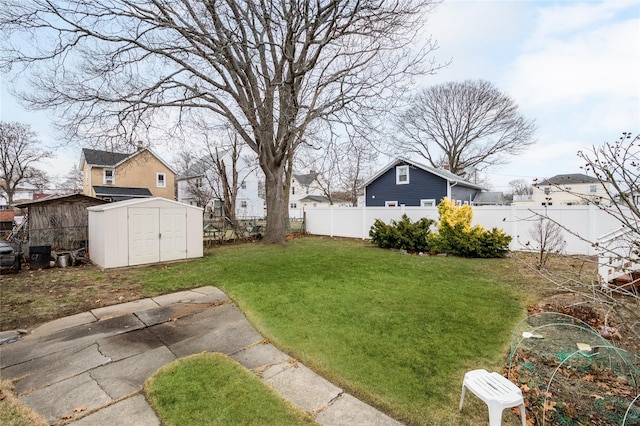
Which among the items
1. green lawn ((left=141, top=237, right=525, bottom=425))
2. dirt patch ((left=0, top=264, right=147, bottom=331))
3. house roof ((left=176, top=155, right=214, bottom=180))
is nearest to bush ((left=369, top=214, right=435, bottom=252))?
green lawn ((left=141, top=237, right=525, bottom=425))

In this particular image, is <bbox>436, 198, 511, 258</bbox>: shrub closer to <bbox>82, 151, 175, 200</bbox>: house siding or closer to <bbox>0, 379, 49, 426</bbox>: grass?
<bbox>0, 379, 49, 426</bbox>: grass

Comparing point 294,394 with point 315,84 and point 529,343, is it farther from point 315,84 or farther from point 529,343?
point 315,84

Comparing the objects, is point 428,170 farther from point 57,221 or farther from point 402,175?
point 57,221

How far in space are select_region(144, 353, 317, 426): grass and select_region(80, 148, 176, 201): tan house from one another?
22.8m

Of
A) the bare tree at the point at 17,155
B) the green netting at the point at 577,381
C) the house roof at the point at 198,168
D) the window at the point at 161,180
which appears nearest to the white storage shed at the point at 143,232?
the green netting at the point at 577,381

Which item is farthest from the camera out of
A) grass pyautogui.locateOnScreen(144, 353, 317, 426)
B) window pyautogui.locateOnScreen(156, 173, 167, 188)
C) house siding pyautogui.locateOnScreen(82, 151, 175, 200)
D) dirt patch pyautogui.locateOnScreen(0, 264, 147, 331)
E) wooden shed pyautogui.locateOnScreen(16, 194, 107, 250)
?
window pyautogui.locateOnScreen(156, 173, 167, 188)

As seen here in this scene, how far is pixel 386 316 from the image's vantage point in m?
4.39

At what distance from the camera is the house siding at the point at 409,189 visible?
17422 mm

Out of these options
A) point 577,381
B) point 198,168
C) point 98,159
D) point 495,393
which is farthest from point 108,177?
point 577,381

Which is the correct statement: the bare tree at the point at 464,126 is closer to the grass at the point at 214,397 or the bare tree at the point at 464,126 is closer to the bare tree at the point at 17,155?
the grass at the point at 214,397

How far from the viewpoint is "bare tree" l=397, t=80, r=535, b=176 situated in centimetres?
2303

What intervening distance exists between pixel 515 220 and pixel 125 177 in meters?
27.5

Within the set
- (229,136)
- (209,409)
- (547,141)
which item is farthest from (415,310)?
(547,141)

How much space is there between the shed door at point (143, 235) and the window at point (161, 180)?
66.1ft
